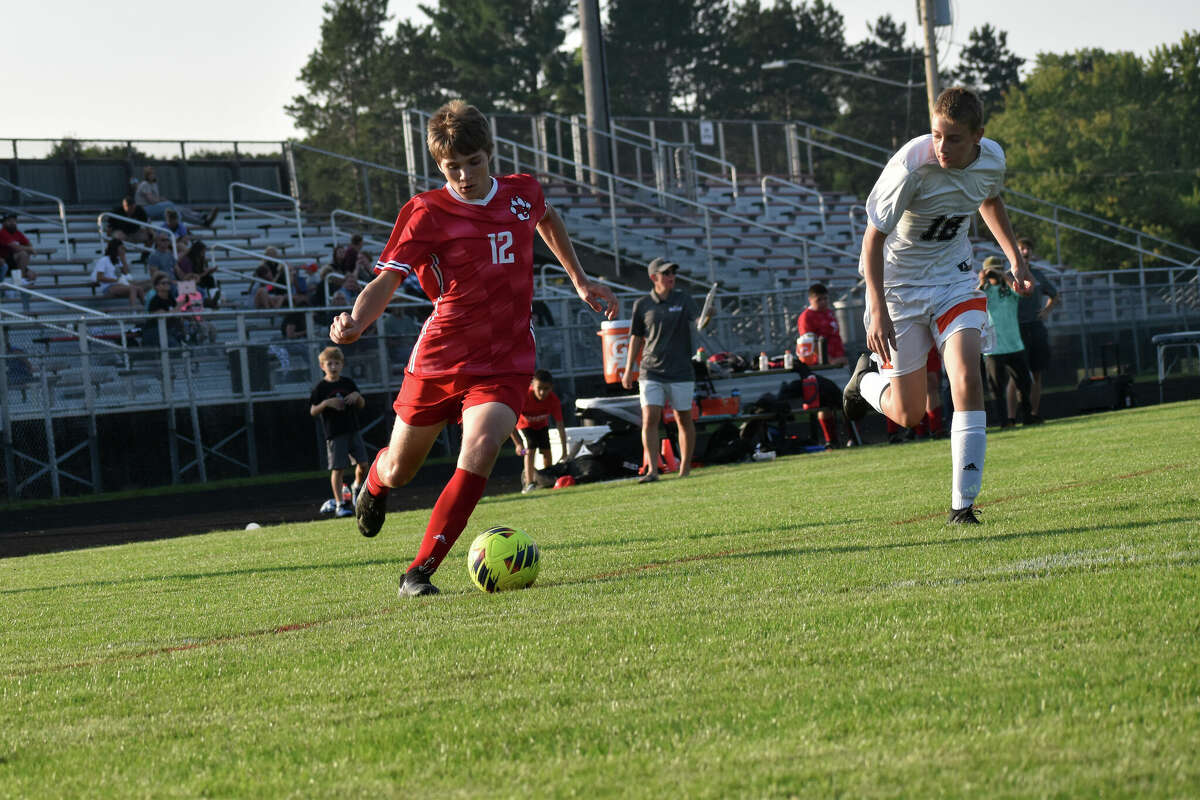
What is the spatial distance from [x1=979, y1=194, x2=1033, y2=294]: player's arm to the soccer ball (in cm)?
297

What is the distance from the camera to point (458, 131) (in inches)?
259

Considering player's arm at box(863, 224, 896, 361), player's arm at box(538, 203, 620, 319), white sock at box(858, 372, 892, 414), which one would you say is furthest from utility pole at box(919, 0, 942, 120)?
player's arm at box(538, 203, 620, 319)

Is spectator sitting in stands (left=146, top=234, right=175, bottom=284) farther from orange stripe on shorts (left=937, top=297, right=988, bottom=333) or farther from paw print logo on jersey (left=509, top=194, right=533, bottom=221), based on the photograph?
orange stripe on shorts (left=937, top=297, right=988, bottom=333)

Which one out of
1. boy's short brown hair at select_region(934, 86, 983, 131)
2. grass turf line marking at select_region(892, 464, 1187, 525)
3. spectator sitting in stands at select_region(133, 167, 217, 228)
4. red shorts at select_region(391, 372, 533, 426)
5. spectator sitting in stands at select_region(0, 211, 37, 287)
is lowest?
grass turf line marking at select_region(892, 464, 1187, 525)

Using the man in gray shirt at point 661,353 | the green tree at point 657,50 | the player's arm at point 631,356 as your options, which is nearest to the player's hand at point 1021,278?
the player's arm at point 631,356

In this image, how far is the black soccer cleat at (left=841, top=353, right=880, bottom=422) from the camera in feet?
28.8

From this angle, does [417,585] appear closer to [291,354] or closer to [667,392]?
[667,392]

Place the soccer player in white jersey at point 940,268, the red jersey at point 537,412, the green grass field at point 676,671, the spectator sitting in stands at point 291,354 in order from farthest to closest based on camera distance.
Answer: the spectator sitting in stands at point 291,354 → the red jersey at point 537,412 → the soccer player in white jersey at point 940,268 → the green grass field at point 676,671

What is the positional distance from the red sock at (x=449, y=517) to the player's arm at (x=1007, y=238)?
3.05 m

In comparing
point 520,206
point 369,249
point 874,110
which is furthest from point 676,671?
point 874,110

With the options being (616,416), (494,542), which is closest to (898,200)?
(494,542)

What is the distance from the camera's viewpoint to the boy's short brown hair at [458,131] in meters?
6.56

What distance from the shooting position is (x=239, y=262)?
27.2 metres

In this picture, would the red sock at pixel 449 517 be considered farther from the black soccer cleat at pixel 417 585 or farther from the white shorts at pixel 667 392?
the white shorts at pixel 667 392
